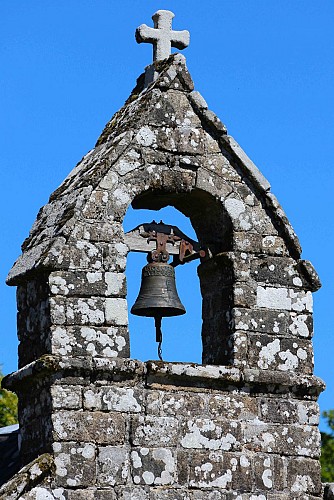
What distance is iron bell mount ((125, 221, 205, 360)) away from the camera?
1287cm

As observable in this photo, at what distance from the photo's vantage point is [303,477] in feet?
41.0

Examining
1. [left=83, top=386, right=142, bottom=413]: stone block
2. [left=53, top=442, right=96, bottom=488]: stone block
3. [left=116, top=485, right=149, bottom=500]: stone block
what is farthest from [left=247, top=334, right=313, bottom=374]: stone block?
[left=53, top=442, right=96, bottom=488]: stone block

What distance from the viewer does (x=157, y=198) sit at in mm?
13023

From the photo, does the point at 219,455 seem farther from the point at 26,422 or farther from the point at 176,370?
the point at 26,422

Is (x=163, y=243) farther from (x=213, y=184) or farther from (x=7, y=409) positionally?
(x=7, y=409)

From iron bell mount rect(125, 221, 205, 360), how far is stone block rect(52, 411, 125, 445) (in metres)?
1.03

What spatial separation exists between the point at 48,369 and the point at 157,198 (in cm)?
189

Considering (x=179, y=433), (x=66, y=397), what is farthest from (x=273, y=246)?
(x=66, y=397)

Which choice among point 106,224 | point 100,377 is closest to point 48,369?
point 100,377

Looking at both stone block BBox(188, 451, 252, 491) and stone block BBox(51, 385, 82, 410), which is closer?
stone block BBox(51, 385, 82, 410)

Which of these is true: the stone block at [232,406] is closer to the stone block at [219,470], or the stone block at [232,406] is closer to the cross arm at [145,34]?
the stone block at [219,470]

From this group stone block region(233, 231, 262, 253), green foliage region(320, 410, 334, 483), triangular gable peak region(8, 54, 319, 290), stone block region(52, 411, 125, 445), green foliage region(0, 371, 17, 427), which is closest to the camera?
stone block region(52, 411, 125, 445)

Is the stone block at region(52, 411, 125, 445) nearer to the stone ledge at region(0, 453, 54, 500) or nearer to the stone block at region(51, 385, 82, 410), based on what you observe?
the stone block at region(51, 385, 82, 410)

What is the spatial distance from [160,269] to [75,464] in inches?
74.9
